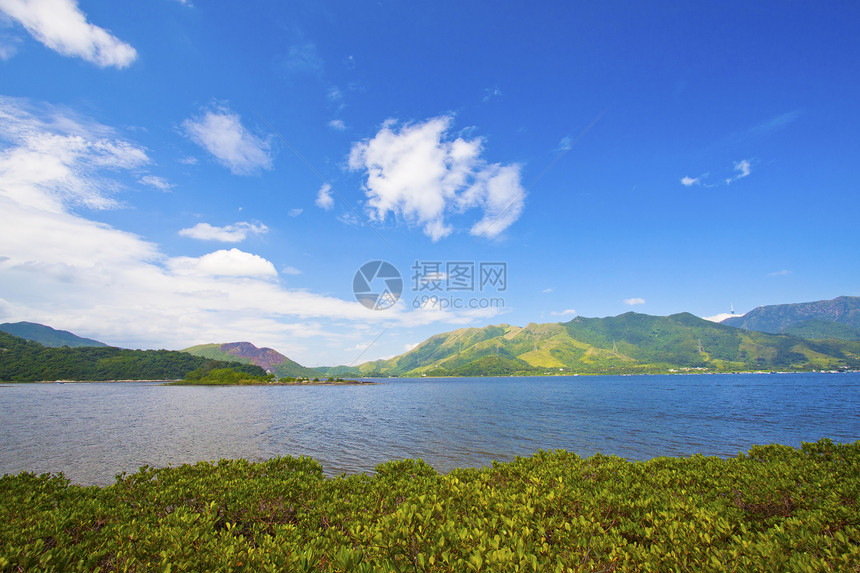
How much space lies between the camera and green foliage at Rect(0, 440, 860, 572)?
238 inches

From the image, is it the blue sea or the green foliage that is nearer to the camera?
the green foliage

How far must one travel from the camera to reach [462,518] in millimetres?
9156

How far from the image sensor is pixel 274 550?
6371 millimetres

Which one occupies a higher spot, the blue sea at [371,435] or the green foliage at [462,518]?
the green foliage at [462,518]

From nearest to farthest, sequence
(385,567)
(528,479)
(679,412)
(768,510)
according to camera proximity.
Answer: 1. (385,567)
2. (768,510)
3. (528,479)
4. (679,412)

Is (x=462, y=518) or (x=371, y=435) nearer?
(x=462, y=518)

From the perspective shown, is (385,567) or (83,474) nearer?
(385,567)

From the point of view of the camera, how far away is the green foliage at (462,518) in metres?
6.05

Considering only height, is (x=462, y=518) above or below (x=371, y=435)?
above

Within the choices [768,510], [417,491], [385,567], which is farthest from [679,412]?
[385,567]

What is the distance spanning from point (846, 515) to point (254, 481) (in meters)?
16.2

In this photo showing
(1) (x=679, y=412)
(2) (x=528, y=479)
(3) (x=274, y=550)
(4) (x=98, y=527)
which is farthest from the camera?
(1) (x=679, y=412)

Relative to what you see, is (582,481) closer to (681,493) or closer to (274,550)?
(681,493)

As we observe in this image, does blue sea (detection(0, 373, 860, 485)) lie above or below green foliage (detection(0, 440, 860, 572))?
below
